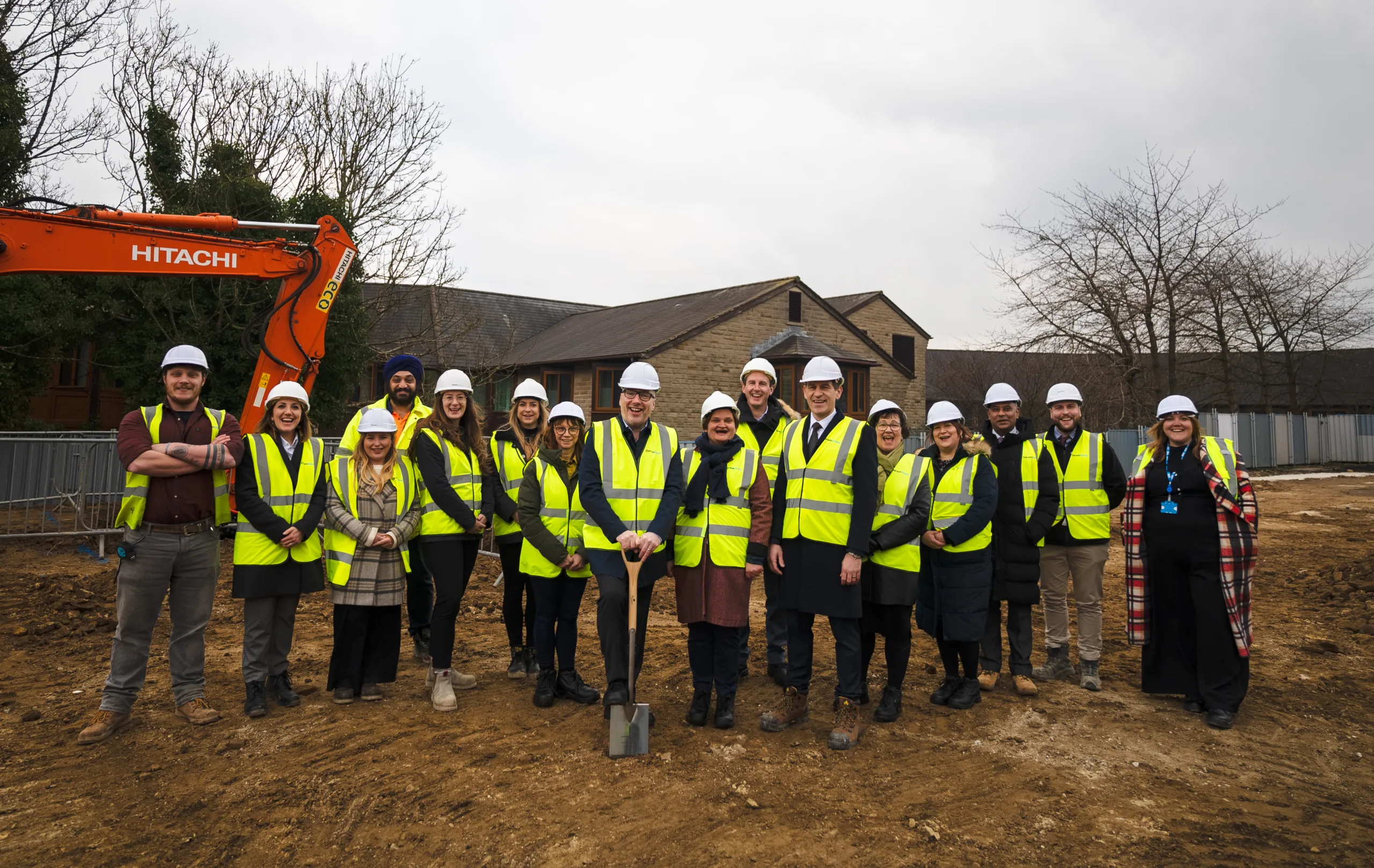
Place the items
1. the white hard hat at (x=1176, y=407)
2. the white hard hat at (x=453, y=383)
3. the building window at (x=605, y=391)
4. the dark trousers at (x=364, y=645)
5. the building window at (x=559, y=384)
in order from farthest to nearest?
the building window at (x=559, y=384) → the building window at (x=605, y=391) → the white hard hat at (x=453, y=383) → the white hard hat at (x=1176, y=407) → the dark trousers at (x=364, y=645)

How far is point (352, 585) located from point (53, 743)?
5.51 ft

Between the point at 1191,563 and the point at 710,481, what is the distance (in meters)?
3.04

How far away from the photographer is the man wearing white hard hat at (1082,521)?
5.64 metres

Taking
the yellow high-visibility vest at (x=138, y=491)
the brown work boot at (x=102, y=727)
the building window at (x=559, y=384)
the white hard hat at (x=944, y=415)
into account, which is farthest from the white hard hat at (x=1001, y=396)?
the building window at (x=559, y=384)

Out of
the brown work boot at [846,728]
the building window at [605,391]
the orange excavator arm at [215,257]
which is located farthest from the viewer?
the building window at [605,391]

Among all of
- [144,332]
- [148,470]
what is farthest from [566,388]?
[148,470]

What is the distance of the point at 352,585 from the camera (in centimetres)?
501

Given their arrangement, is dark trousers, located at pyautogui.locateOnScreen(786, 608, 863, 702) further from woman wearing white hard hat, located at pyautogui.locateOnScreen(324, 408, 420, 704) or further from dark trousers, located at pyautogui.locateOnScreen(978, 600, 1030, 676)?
woman wearing white hard hat, located at pyautogui.locateOnScreen(324, 408, 420, 704)

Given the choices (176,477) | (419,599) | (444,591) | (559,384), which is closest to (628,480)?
(444,591)

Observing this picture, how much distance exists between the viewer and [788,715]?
4.78m

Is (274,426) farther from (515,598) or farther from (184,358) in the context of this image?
(515,598)

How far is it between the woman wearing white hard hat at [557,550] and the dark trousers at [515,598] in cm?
44

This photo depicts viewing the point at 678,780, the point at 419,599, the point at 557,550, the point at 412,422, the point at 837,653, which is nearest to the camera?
the point at 678,780

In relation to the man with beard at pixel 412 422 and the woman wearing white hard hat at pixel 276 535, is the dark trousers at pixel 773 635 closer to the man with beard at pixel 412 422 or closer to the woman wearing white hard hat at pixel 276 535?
the man with beard at pixel 412 422
